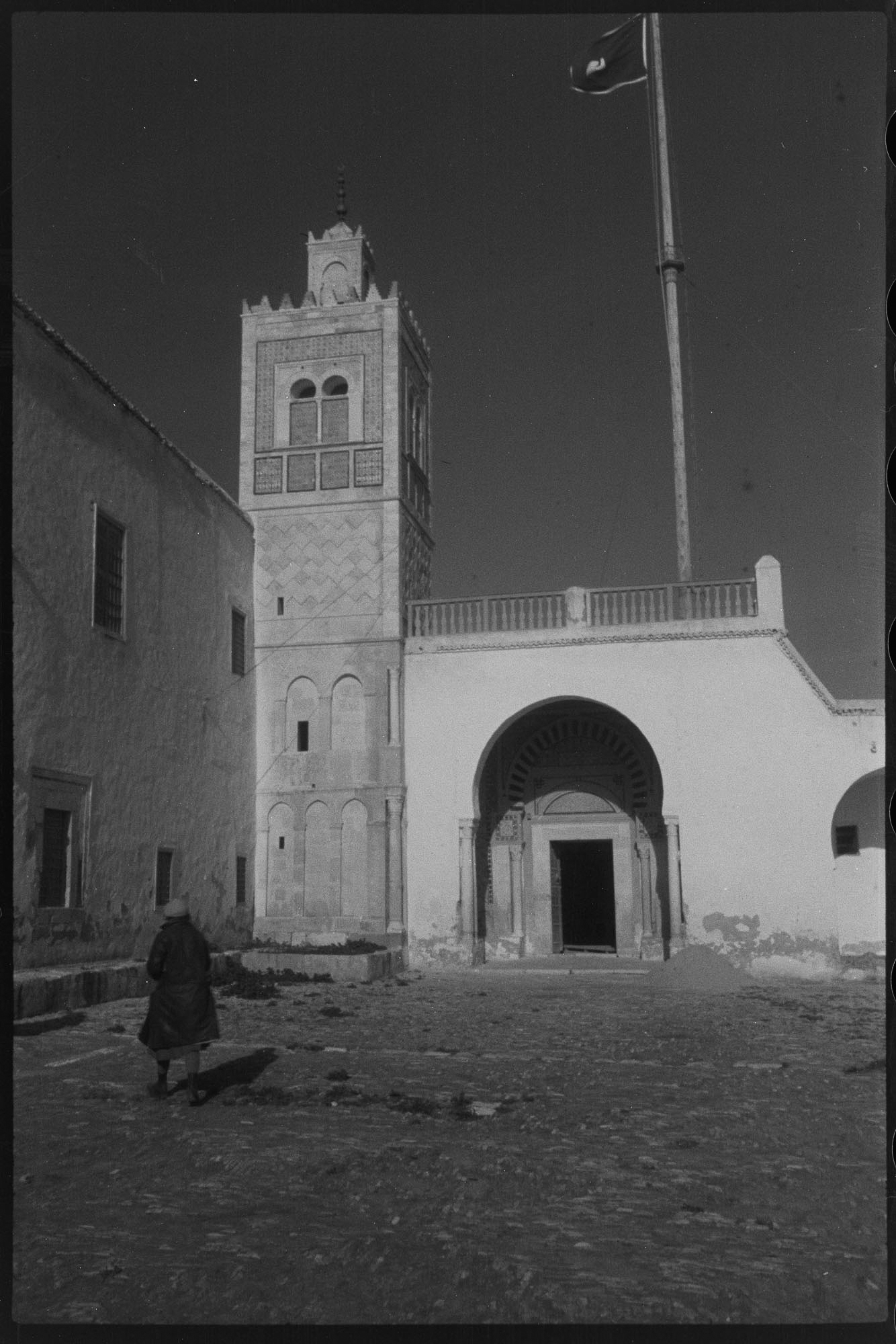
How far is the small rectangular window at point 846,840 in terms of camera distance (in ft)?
59.9

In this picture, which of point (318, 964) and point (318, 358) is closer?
point (318, 964)

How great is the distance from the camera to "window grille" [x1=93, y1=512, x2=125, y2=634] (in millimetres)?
13281

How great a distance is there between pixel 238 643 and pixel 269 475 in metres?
3.21

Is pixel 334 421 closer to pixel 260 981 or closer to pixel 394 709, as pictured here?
pixel 394 709

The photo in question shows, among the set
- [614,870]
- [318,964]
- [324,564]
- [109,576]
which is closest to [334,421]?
[324,564]

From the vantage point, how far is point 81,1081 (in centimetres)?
797

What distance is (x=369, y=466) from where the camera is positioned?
63.8 feet

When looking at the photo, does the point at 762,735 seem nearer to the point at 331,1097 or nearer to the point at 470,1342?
the point at 331,1097

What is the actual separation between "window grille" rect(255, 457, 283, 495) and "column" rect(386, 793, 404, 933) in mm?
5502

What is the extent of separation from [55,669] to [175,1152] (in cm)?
720

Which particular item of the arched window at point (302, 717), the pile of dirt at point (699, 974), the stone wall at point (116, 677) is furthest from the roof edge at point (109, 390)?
the pile of dirt at point (699, 974)

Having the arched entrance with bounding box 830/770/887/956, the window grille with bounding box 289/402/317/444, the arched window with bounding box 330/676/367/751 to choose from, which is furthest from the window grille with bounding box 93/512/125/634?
the arched entrance with bounding box 830/770/887/956

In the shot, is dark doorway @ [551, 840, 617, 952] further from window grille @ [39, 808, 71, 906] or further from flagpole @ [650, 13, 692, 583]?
window grille @ [39, 808, 71, 906]

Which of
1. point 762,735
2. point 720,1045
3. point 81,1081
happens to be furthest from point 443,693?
point 81,1081
